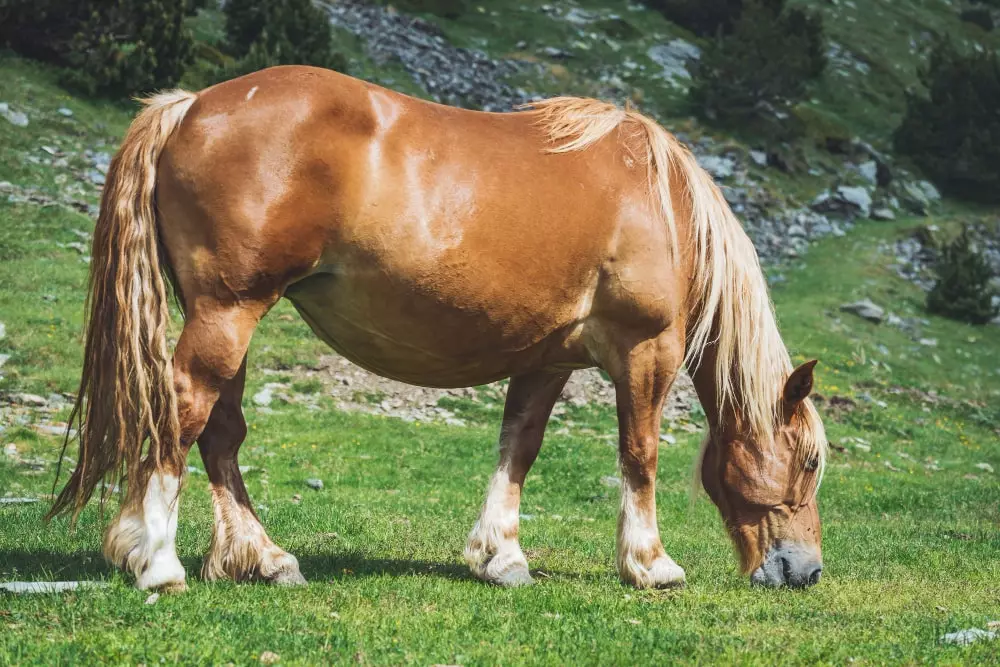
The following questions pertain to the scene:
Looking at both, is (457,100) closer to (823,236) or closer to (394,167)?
(823,236)

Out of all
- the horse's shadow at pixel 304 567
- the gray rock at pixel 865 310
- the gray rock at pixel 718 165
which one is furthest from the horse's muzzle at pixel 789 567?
the gray rock at pixel 718 165

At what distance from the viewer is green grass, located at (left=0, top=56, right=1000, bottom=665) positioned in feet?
13.9

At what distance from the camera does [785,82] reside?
105ft

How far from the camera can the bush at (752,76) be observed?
31.5 m

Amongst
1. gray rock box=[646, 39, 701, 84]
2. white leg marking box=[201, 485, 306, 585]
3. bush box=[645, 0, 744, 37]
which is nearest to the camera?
white leg marking box=[201, 485, 306, 585]

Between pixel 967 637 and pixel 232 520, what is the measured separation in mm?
3550

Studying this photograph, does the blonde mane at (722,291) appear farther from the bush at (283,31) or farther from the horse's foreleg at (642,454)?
the bush at (283,31)

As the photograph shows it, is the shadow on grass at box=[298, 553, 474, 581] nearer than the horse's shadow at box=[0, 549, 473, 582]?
No

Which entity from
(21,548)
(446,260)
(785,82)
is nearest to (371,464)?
(21,548)

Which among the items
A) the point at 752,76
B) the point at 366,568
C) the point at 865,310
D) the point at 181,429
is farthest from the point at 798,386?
the point at 752,76

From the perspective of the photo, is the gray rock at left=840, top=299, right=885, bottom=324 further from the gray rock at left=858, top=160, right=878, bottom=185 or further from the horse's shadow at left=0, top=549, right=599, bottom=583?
the horse's shadow at left=0, top=549, right=599, bottom=583

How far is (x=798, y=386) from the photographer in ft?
19.8

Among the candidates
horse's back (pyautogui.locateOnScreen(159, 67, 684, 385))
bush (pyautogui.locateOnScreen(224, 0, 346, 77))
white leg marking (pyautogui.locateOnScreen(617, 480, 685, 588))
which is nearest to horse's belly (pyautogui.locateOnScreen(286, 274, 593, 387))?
horse's back (pyautogui.locateOnScreen(159, 67, 684, 385))

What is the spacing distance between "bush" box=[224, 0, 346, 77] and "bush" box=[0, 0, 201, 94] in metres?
2.32
